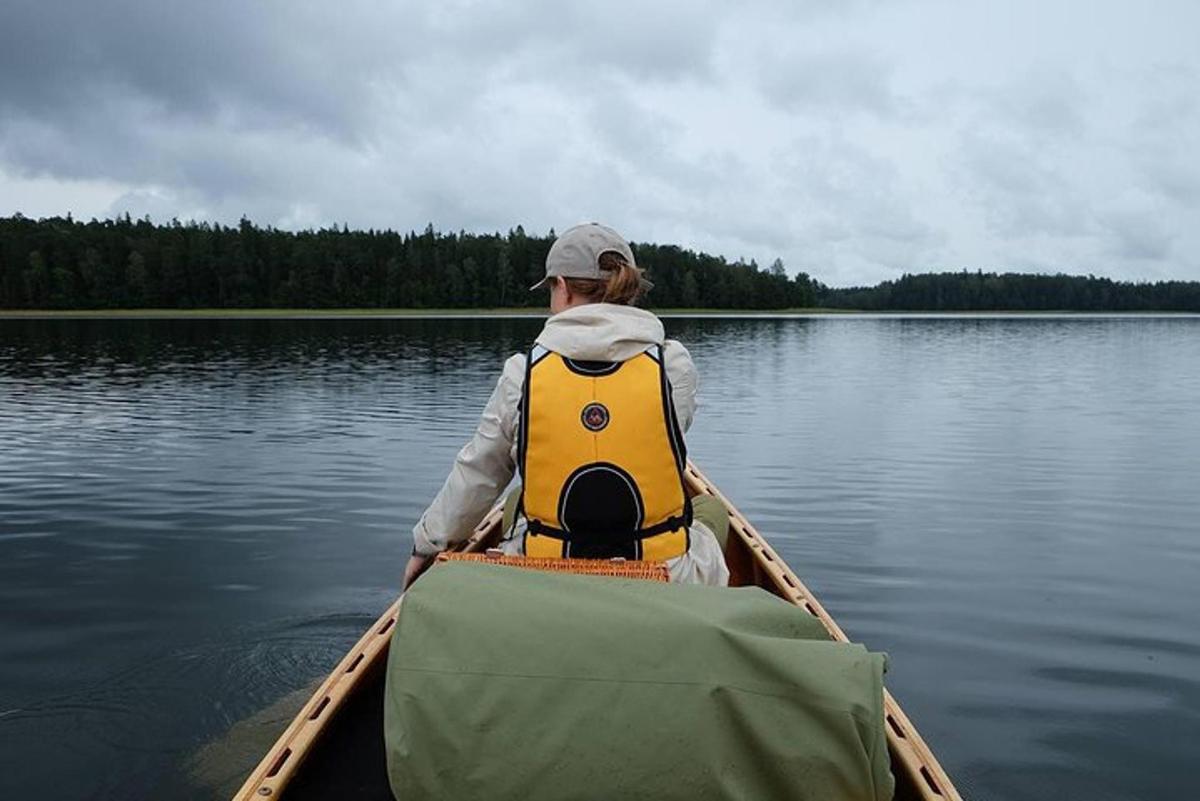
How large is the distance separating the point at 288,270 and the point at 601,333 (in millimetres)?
140247

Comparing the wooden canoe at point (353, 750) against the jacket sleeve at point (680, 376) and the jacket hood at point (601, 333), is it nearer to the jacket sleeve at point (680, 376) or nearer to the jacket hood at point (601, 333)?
the jacket sleeve at point (680, 376)

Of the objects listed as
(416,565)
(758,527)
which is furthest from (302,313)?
(416,565)

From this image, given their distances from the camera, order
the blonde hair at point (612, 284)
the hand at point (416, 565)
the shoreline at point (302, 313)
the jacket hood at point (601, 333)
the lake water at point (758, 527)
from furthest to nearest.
Answer: the shoreline at point (302, 313) < the lake water at point (758, 527) < the hand at point (416, 565) < the blonde hair at point (612, 284) < the jacket hood at point (601, 333)

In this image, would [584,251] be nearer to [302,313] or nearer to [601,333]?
[601,333]

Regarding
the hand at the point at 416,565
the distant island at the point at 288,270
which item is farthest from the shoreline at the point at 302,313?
the hand at the point at 416,565

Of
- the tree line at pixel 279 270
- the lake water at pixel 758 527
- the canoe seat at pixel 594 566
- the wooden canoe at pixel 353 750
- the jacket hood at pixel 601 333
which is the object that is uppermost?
the tree line at pixel 279 270

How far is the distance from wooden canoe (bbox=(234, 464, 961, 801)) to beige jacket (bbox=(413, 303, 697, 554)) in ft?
2.42

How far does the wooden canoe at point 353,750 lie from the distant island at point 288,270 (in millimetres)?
122501

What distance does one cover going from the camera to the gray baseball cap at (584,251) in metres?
4.40

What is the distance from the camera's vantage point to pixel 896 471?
647 inches

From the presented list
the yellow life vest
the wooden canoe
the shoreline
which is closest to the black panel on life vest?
the yellow life vest

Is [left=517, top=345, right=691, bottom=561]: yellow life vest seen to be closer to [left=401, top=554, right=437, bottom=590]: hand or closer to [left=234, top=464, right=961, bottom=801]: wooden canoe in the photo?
[left=401, top=554, right=437, bottom=590]: hand

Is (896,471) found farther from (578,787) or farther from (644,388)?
(578,787)

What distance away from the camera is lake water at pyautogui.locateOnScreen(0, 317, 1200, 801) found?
6559 mm
